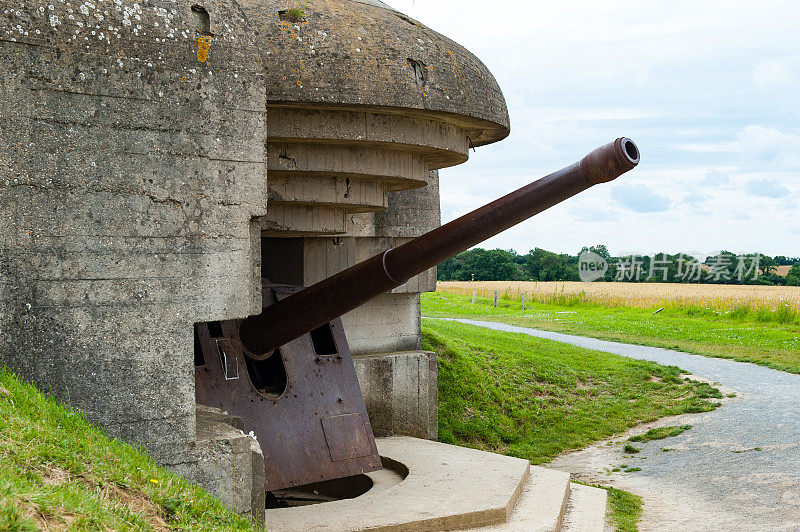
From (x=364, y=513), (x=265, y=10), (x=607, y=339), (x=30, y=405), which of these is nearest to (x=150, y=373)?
(x=30, y=405)

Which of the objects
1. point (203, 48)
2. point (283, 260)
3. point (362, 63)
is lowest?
point (283, 260)

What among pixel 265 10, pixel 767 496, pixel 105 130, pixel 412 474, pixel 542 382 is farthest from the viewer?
pixel 542 382

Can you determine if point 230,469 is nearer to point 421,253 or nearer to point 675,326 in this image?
point 421,253

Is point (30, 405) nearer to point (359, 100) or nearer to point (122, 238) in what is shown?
point (122, 238)

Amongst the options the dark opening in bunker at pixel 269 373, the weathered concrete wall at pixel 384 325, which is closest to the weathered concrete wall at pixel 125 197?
the dark opening in bunker at pixel 269 373

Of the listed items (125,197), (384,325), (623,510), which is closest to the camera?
(125,197)

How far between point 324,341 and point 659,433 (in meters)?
4.79

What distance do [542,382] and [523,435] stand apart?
2.03 meters

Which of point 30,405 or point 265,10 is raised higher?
point 265,10

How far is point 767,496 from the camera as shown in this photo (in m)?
7.14

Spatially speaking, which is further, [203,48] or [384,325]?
[384,325]

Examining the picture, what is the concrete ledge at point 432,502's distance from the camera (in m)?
5.29

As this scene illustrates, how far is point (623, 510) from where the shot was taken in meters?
6.84

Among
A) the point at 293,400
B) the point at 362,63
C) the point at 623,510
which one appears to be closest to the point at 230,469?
the point at 293,400
